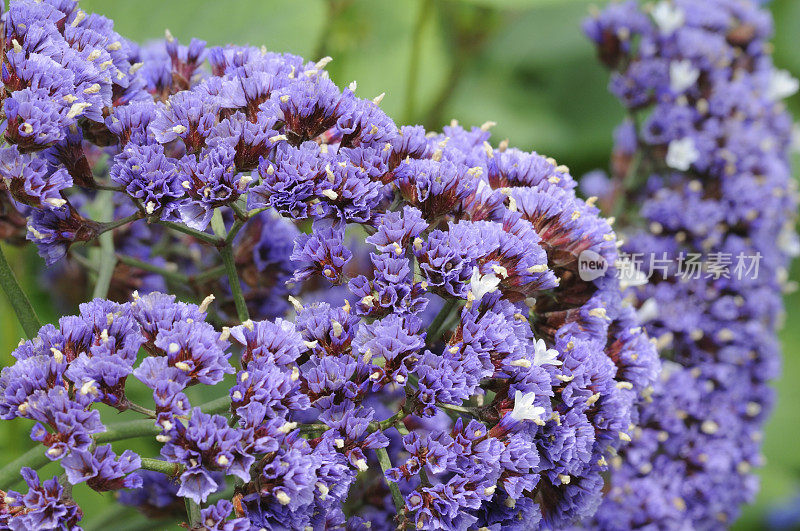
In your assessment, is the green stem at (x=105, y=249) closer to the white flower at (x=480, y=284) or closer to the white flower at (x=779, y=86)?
the white flower at (x=480, y=284)

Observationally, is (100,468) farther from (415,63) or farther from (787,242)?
(787,242)

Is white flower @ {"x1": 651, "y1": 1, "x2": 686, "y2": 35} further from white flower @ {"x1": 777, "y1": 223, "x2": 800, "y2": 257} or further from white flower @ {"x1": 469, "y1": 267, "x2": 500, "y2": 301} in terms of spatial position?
white flower @ {"x1": 469, "y1": 267, "x2": 500, "y2": 301}

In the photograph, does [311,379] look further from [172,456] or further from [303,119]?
[303,119]

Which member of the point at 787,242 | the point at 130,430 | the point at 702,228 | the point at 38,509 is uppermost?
the point at 787,242

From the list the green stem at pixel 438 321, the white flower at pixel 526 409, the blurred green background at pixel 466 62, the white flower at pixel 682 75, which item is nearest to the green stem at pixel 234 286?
the green stem at pixel 438 321

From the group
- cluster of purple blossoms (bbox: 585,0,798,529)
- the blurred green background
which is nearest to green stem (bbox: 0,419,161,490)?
the blurred green background

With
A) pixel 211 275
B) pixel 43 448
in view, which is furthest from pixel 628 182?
pixel 43 448

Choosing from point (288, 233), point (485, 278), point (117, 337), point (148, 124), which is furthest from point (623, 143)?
point (117, 337)
